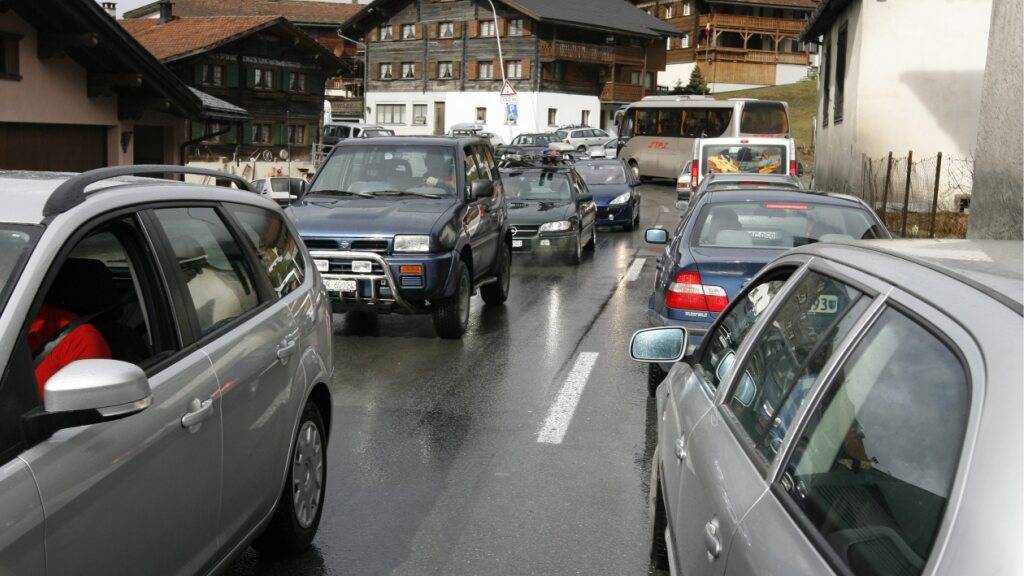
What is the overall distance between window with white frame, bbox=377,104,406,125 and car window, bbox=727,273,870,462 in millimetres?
75762

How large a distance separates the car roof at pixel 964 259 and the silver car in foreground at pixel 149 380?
1.92m

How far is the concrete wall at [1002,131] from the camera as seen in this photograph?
1163 cm

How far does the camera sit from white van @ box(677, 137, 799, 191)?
2016 centimetres

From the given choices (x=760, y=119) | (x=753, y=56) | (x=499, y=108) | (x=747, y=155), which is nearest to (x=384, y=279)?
(x=747, y=155)

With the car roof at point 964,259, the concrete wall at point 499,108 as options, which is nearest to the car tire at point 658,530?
the car roof at point 964,259

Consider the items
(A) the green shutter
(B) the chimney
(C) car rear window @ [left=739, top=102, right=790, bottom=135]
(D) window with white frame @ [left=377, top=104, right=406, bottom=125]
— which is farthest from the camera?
(D) window with white frame @ [left=377, top=104, right=406, bottom=125]

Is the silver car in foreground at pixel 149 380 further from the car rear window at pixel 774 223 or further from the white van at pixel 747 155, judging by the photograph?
the white van at pixel 747 155

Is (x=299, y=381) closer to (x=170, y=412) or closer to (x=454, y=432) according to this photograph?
(x=170, y=412)

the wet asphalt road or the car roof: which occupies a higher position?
the car roof

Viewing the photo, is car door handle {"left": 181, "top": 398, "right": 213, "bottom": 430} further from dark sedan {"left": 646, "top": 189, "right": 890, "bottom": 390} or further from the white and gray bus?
the white and gray bus

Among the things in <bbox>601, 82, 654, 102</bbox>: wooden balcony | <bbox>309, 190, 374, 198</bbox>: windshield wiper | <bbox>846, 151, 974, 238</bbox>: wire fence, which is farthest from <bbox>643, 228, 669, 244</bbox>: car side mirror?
<bbox>601, 82, 654, 102</bbox>: wooden balcony

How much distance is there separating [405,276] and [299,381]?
573 centimetres

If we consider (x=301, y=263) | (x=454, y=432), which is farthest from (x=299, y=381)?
(x=454, y=432)

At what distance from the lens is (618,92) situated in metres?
75.8
